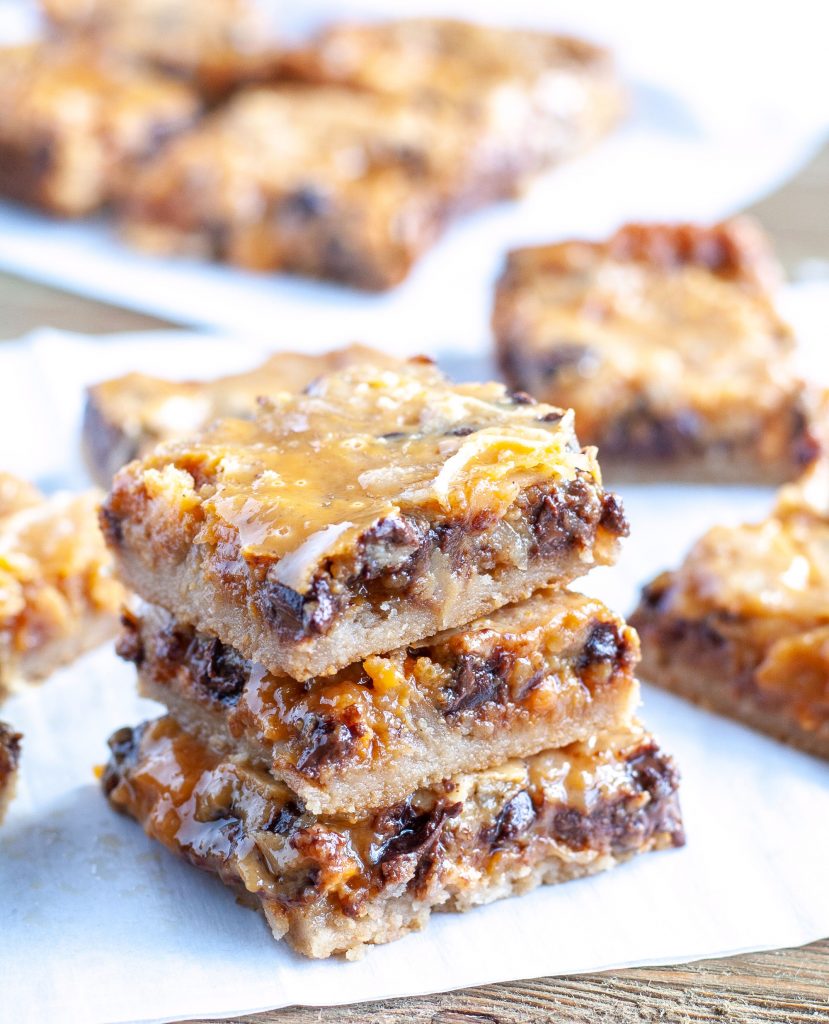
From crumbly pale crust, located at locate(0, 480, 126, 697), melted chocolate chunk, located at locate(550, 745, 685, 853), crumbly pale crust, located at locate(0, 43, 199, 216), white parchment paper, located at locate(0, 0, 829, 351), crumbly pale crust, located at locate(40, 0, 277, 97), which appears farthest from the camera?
crumbly pale crust, located at locate(40, 0, 277, 97)

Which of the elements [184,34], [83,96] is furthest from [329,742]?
[184,34]

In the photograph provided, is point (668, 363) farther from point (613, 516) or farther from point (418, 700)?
point (418, 700)

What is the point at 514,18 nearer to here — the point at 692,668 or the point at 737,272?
the point at 737,272

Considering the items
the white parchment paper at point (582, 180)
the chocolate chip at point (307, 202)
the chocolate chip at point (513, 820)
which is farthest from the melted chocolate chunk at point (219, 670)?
the chocolate chip at point (307, 202)

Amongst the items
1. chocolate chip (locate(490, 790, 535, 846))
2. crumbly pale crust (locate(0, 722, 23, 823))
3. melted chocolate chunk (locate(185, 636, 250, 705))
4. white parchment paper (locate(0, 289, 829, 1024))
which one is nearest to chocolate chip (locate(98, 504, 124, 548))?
melted chocolate chunk (locate(185, 636, 250, 705))

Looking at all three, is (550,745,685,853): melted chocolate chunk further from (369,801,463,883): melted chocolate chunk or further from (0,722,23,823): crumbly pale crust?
(0,722,23,823): crumbly pale crust

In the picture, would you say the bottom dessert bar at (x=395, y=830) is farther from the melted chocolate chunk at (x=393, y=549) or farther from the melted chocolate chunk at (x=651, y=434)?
the melted chocolate chunk at (x=651, y=434)
